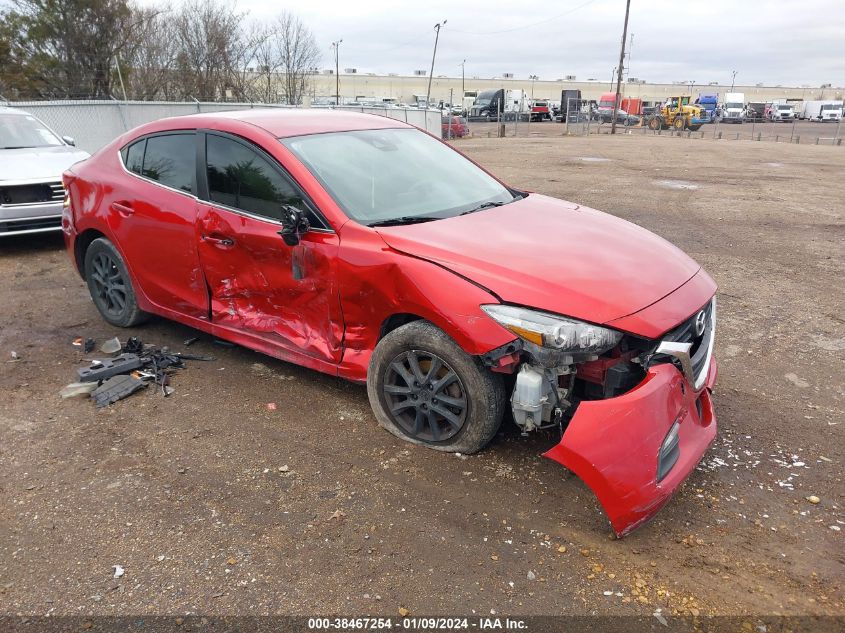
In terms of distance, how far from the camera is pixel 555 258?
10.1ft

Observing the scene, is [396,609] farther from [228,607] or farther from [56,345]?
[56,345]

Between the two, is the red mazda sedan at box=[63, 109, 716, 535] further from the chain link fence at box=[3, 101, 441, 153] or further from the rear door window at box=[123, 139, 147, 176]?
the chain link fence at box=[3, 101, 441, 153]

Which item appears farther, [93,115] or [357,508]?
[93,115]

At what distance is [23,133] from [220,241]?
655 centimetres

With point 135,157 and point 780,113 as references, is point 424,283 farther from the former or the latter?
point 780,113

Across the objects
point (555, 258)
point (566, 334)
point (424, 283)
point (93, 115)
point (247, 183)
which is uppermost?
point (93, 115)

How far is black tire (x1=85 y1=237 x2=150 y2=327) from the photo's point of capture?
4.81m

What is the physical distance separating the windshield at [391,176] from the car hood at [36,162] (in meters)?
5.35

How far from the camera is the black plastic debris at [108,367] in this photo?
411cm

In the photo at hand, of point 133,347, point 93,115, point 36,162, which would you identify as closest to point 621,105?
point 93,115

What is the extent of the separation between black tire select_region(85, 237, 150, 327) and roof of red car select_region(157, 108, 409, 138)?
47.2 inches

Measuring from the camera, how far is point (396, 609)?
7.69ft

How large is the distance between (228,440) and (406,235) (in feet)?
5.03

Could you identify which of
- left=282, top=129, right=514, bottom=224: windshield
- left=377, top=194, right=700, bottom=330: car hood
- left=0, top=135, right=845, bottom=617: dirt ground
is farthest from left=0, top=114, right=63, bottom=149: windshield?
left=377, top=194, right=700, bottom=330: car hood
